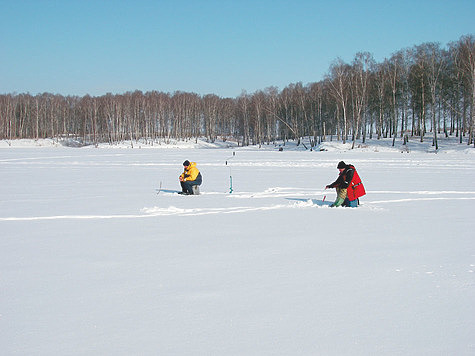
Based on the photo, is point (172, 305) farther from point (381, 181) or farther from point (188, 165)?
point (381, 181)

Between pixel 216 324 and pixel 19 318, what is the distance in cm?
184

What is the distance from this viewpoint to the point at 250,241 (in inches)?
271

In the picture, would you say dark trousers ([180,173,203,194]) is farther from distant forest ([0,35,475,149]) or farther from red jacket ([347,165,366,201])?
distant forest ([0,35,475,149])

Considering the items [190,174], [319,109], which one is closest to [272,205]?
[190,174]

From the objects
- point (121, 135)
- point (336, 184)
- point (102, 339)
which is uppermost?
point (121, 135)

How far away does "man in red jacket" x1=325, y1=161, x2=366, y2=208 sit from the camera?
10.3 meters

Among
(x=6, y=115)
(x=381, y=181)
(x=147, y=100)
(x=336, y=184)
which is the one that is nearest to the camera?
(x=336, y=184)

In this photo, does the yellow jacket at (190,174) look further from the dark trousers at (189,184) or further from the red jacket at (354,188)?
the red jacket at (354,188)

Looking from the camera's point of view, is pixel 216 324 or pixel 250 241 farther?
pixel 250 241

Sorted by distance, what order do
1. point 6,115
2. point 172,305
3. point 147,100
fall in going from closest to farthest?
point 172,305 → point 6,115 → point 147,100

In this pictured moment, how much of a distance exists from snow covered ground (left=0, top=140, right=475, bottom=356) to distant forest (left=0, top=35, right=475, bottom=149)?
36499 millimetres

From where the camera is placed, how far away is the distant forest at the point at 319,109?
4472cm

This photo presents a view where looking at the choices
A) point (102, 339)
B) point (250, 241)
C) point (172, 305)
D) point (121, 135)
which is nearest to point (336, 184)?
point (250, 241)

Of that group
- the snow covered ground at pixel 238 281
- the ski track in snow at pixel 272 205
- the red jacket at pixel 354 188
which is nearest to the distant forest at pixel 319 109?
the ski track in snow at pixel 272 205
